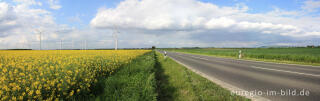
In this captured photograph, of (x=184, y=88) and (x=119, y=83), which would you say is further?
(x=184, y=88)

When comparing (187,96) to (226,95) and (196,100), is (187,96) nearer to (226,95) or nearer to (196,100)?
(196,100)

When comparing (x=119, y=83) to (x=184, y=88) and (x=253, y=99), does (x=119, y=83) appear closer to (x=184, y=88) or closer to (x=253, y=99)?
(x=184, y=88)

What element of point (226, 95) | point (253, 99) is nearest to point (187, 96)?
point (226, 95)

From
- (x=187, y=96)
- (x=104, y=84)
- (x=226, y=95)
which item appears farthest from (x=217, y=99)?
(x=104, y=84)

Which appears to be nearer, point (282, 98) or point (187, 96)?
point (282, 98)

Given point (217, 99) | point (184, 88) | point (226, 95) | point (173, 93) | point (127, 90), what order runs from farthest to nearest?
1. point (184, 88)
2. point (173, 93)
3. point (226, 95)
4. point (217, 99)
5. point (127, 90)

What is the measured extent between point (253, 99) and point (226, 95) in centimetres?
71

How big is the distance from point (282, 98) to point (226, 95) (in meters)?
1.50

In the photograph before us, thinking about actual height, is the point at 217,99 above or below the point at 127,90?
below

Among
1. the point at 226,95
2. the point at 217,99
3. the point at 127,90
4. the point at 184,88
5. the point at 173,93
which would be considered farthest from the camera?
the point at 184,88

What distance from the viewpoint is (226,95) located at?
15.6 feet

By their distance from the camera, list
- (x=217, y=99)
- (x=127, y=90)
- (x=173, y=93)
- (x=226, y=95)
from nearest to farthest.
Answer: (x=127, y=90), (x=217, y=99), (x=226, y=95), (x=173, y=93)

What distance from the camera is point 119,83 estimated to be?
5.05 m

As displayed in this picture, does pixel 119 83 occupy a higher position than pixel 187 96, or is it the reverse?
pixel 119 83
